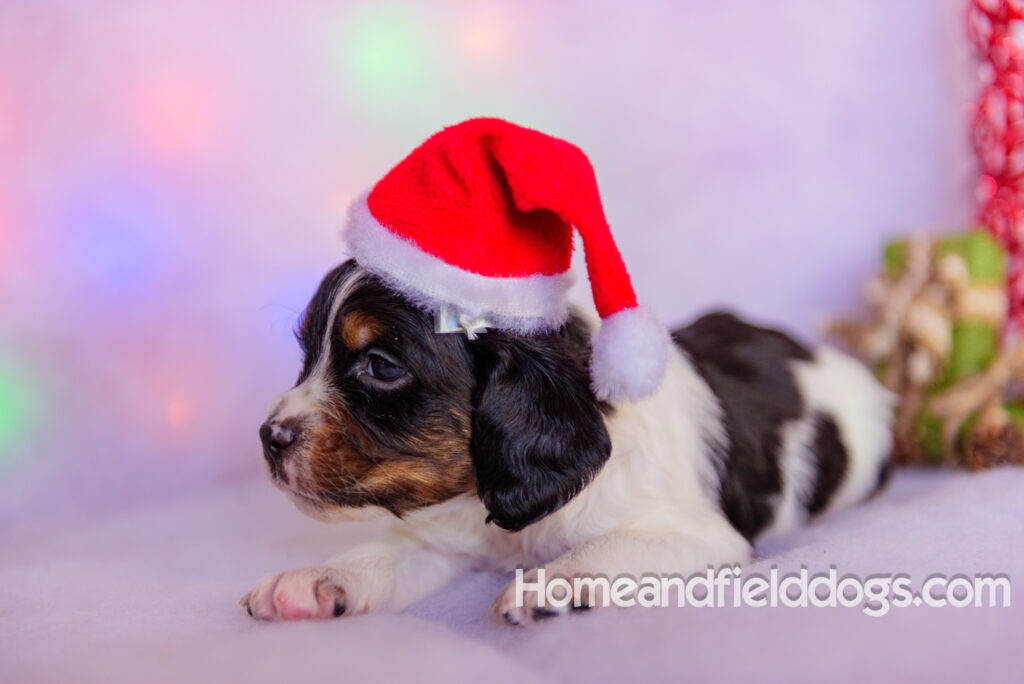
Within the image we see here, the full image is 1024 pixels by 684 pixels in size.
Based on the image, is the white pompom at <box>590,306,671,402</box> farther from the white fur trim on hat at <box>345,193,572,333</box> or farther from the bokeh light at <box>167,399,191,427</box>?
the bokeh light at <box>167,399,191,427</box>

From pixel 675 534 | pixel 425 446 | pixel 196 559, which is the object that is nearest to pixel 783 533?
pixel 675 534

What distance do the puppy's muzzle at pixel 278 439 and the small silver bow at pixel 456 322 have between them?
0.39 metres

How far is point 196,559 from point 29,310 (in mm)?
1267

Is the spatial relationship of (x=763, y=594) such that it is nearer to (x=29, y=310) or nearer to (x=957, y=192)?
(x=29, y=310)

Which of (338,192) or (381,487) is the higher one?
(338,192)

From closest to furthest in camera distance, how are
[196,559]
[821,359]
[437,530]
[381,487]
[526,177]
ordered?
[526,177]
[381,487]
[437,530]
[196,559]
[821,359]

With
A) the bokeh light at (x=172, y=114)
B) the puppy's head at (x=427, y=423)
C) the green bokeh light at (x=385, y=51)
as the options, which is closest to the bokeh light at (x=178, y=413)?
the bokeh light at (x=172, y=114)

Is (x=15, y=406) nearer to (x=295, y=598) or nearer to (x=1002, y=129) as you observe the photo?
(x=295, y=598)

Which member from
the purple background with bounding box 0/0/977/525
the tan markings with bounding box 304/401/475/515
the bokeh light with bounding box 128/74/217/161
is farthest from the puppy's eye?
the bokeh light with bounding box 128/74/217/161

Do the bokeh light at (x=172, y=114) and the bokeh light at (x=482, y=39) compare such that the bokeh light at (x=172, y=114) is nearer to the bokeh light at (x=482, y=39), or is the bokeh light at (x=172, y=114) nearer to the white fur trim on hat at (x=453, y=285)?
the bokeh light at (x=482, y=39)

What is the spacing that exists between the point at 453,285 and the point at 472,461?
0.41 m

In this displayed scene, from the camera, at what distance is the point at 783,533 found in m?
2.68

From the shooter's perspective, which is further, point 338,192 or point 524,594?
point 338,192

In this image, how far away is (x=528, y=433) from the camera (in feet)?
6.36
